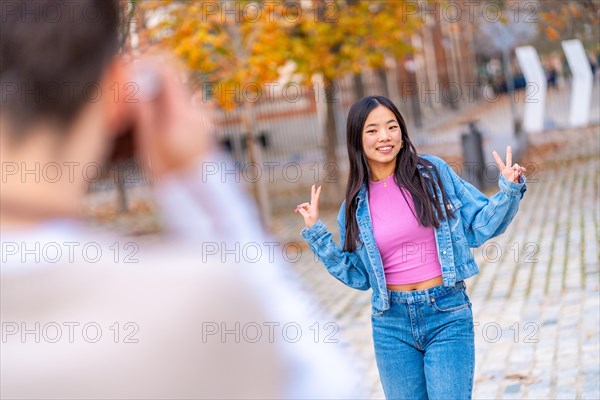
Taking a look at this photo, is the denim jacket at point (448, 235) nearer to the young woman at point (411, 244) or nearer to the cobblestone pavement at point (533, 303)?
the young woman at point (411, 244)

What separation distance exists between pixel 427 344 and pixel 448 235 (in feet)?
1.33

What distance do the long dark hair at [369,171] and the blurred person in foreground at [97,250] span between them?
→ 275cm

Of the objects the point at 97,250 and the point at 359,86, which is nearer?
the point at 97,250

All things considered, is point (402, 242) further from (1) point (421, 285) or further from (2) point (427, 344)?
(2) point (427, 344)

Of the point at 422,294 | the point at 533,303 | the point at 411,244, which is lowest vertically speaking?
the point at 533,303

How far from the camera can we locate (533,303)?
27.1ft

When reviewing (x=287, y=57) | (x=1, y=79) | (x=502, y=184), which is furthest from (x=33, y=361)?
(x=287, y=57)

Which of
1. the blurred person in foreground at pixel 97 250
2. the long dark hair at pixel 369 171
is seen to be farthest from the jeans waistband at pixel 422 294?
the blurred person in foreground at pixel 97 250

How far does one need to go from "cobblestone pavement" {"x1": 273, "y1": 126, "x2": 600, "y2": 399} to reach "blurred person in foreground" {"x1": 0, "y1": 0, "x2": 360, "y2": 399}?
2.55 metres

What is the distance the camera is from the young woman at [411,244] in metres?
3.69

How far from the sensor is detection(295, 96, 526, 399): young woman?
12.1ft

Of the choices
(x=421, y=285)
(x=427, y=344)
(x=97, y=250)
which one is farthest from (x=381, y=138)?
(x=97, y=250)

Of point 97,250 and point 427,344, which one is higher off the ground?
point 97,250

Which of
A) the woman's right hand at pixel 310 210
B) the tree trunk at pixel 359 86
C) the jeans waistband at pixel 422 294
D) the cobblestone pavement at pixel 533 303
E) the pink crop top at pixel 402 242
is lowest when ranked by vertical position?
the cobblestone pavement at pixel 533 303
